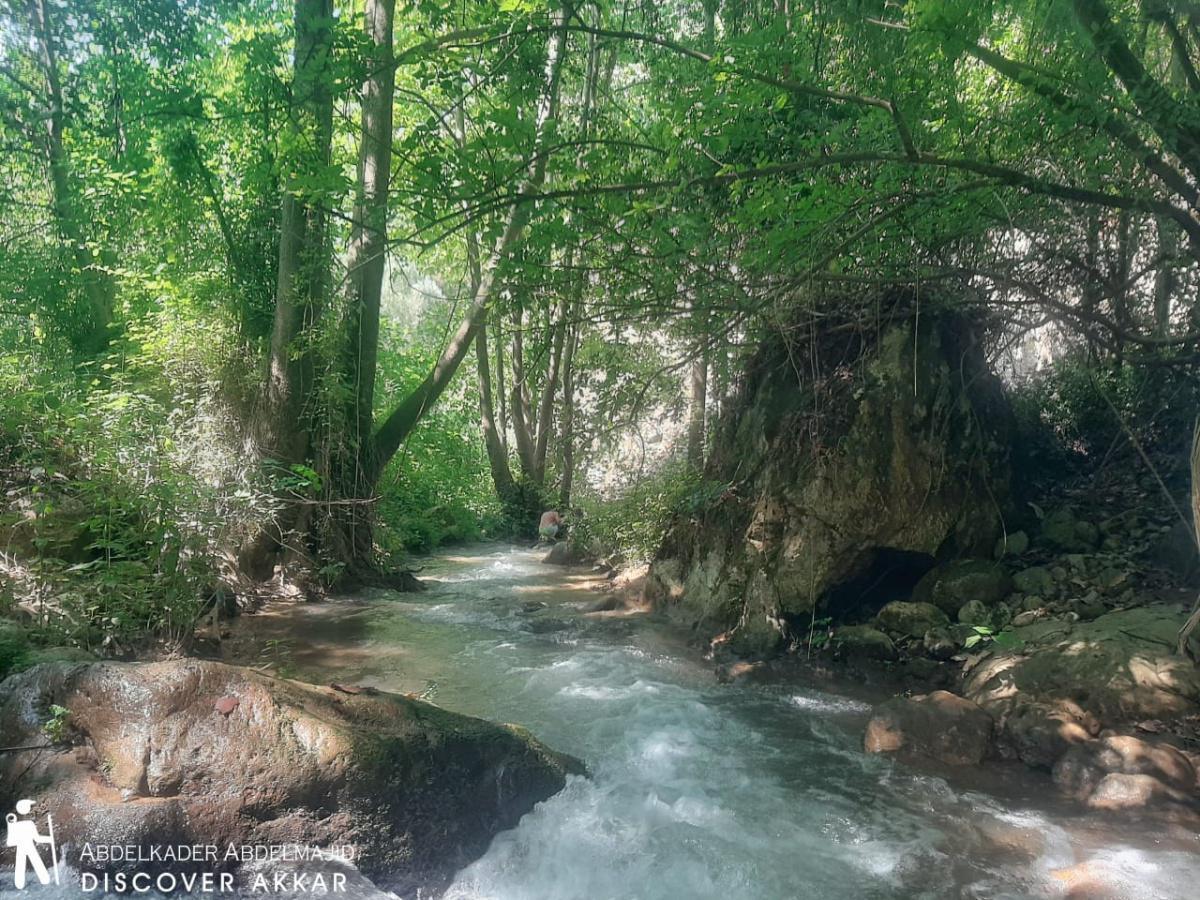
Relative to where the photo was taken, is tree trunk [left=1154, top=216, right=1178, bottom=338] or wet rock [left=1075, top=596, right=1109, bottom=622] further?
tree trunk [left=1154, top=216, right=1178, bottom=338]

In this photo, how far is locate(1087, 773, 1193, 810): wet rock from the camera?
4.09 metres

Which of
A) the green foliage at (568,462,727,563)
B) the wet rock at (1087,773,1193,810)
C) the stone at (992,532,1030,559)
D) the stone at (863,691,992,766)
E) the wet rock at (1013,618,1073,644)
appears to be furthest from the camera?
the green foliage at (568,462,727,563)

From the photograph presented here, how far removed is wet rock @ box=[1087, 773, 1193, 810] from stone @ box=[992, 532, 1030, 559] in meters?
3.10

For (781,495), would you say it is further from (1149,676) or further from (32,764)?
(32,764)

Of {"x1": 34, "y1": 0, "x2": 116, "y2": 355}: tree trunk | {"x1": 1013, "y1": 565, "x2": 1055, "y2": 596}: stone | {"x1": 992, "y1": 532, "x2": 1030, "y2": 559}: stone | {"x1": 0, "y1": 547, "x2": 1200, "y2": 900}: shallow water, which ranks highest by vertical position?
{"x1": 34, "y1": 0, "x2": 116, "y2": 355}: tree trunk

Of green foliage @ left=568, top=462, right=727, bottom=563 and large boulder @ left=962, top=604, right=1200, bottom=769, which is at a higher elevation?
green foliage @ left=568, top=462, right=727, bottom=563

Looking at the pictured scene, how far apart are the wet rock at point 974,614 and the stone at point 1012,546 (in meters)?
0.75

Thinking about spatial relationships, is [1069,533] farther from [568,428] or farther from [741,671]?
[568,428]

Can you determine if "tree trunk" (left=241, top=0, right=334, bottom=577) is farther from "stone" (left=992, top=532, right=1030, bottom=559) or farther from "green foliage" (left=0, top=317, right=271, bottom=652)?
"stone" (left=992, top=532, right=1030, bottom=559)

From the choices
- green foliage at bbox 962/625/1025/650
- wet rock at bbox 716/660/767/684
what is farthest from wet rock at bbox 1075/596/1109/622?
wet rock at bbox 716/660/767/684

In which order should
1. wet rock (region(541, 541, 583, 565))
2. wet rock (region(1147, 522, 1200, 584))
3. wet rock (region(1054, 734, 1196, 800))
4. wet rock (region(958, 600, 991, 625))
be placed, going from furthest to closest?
wet rock (region(541, 541, 583, 565)) → wet rock (region(958, 600, 991, 625)) → wet rock (region(1147, 522, 1200, 584)) → wet rock (region(1054, 734, 1196, 800))

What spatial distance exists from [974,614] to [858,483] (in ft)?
4.88

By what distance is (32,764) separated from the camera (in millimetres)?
3299

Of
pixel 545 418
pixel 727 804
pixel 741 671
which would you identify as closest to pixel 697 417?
pixel 741 671
